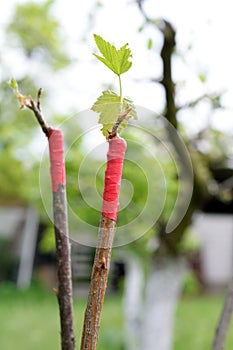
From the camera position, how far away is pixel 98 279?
45 cm

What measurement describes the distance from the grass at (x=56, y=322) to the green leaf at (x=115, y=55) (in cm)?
345

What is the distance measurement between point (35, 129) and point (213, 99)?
7.11ft

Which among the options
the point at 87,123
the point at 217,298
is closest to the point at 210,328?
the point at 217,298

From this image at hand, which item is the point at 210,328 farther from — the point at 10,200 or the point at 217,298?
the point at 10,200

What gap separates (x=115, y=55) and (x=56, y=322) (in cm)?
518

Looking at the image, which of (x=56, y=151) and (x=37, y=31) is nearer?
(x=56, y=151)

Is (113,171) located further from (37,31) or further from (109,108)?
(37,31)

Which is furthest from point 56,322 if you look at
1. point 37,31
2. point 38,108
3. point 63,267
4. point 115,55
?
point 115,55

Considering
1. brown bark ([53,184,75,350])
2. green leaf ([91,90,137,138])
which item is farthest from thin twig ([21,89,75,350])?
green leaf ([91,90,137,138])

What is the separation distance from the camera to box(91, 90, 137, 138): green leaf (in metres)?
0.44

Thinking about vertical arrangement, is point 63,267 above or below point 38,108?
below

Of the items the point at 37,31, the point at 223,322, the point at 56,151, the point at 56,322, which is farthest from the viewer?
the point at 56,322

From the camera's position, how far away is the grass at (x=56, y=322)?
14.9ft

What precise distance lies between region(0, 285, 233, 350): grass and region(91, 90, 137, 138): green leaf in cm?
341
